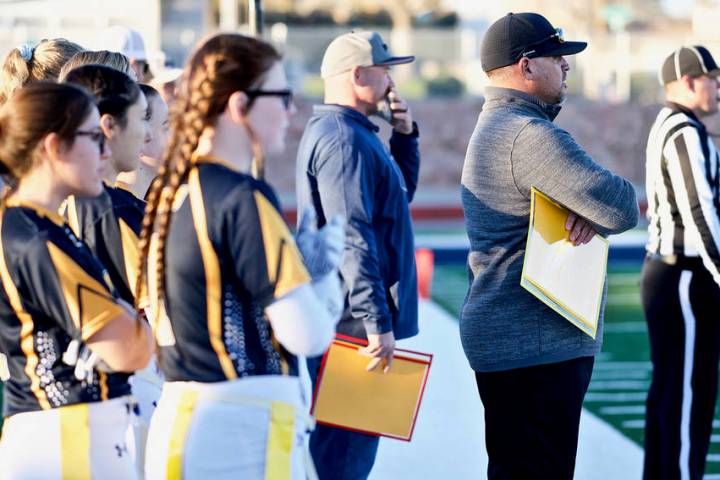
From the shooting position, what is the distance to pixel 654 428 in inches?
191

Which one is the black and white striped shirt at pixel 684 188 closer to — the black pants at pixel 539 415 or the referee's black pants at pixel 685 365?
the referee's black pants at pixel 685 365

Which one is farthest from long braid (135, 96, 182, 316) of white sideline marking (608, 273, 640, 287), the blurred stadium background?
white sideline marking (608, 273, 640, 287)

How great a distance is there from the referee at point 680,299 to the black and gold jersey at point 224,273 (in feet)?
8.75

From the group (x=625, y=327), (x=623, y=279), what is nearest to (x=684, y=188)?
(x=625, y=327)

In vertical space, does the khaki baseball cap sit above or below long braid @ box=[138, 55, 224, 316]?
above

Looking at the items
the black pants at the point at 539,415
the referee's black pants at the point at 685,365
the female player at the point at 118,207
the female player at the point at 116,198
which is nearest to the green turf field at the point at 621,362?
the referee's black pants at the point at 685,365

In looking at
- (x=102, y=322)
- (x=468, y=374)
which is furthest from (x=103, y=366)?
(x=468, y=374)

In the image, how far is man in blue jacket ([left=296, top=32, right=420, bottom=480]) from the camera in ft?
12.9

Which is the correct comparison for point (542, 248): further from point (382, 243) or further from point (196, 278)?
point (196, 278)

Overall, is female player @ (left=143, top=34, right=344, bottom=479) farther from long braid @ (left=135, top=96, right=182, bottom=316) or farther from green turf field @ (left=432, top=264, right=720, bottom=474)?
green turf field @ (left=432, top=264, right=720, bottom=474)

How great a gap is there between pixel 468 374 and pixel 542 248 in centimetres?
414

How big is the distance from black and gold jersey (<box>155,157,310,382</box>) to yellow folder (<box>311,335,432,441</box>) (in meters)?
1.27

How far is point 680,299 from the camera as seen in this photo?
15.7ft

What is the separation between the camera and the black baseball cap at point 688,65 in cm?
499
